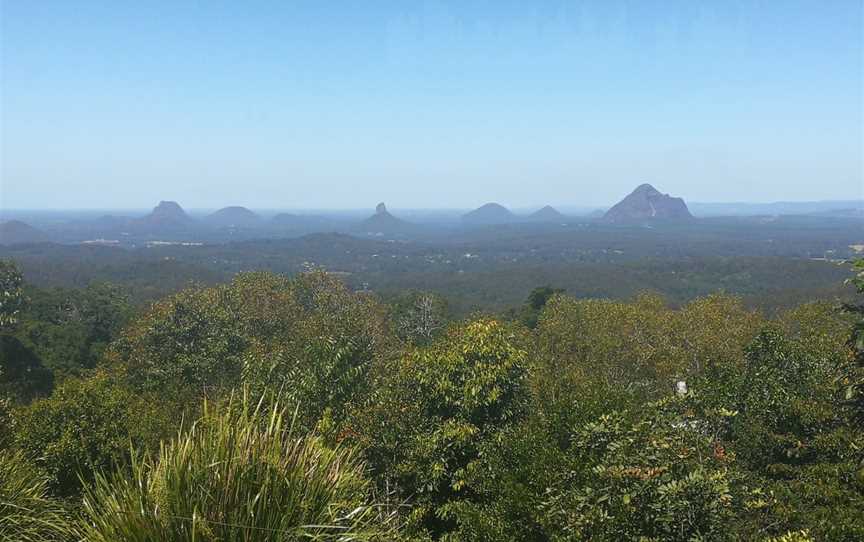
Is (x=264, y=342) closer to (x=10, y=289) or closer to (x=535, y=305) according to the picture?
(x=10, y=289)

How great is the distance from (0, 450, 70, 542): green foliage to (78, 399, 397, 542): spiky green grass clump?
2.98ft

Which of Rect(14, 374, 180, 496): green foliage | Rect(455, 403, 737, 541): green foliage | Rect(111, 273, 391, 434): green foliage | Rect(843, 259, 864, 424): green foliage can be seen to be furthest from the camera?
Rect(111, 273, 391, 434): green foliage

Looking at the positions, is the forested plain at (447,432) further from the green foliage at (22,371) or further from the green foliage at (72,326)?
the green foliage at (72,326)

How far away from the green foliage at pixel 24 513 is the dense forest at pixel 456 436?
0.21 feet

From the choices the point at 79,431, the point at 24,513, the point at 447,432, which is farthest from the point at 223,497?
the point at 79,431

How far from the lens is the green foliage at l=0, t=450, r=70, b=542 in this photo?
596 centimetres

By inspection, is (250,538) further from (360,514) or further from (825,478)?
(825,478)

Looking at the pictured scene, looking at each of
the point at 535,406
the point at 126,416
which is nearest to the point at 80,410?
the point at 126,416

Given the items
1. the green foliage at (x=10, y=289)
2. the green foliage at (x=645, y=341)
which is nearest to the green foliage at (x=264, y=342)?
the green foliage at (x=645, y=341)

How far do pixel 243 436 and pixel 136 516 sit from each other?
113 cm

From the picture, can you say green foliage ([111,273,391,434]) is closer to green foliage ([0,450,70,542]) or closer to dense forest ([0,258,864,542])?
dense forest ([0,258,864,542])

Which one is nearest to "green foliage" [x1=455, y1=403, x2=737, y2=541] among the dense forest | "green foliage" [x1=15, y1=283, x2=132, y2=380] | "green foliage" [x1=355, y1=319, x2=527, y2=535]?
the dense forest

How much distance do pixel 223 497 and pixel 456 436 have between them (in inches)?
340

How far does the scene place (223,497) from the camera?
5.19 meters
